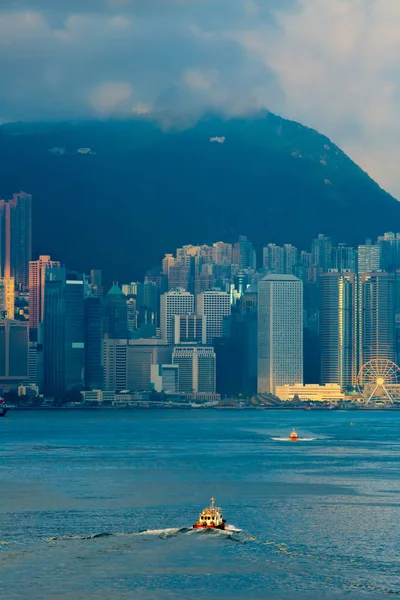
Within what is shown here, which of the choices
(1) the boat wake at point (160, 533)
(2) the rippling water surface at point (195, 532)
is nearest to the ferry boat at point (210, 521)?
(1) the boat wake at point (160, 533)

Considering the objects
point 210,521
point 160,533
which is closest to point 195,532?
point 210,521

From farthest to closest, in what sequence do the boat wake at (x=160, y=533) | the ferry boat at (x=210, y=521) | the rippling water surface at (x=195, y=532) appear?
1. the ferry boat at (x=210, y=521)
2. the boat wake at (x=160, y=533)
3. the rippling water surface at (x=195, y=532)

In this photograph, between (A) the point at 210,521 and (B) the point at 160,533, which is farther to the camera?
(A) the point at 210,521

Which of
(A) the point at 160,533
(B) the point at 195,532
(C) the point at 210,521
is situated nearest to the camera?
(A) the point at 160,533

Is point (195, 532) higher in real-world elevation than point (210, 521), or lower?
lower

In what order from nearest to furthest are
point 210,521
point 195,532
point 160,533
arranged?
point 160,533, point 195,532, point 210,521

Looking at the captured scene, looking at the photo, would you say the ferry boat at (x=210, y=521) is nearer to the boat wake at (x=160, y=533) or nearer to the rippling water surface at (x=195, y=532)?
the boat wake at (x=160, y=533)

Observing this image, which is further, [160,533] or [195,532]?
[195,532]

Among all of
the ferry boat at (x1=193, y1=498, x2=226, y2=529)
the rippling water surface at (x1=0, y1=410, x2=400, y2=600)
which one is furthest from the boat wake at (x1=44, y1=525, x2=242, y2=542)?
the ferry boat at (x1=193, y1=498, x2=226, y2=529)

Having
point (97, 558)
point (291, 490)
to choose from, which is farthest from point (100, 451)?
point (97, 558)

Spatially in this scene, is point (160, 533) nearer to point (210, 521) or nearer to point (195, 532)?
point (195, 532)

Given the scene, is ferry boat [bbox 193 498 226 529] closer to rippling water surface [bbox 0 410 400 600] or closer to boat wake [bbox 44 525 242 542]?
boat wake [bbox 44 525 242 542]
